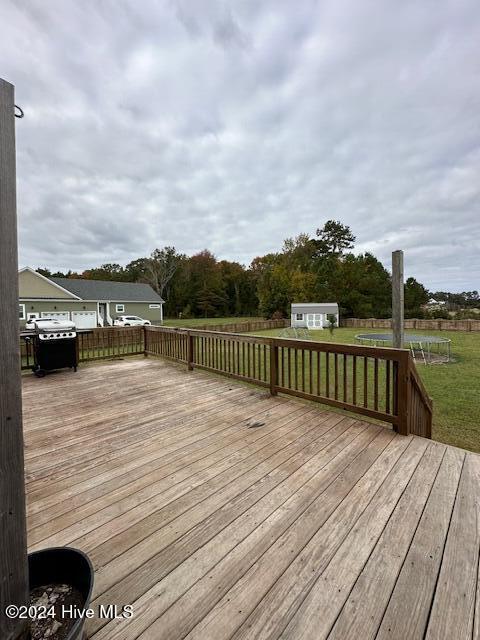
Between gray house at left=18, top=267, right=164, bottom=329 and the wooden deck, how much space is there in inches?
726

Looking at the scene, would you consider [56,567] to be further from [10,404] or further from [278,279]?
[278,279]

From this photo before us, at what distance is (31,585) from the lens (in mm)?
1042

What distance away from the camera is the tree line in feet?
84.7

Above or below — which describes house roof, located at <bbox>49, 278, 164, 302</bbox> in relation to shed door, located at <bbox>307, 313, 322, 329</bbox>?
above

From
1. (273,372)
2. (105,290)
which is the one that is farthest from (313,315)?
(273,372)

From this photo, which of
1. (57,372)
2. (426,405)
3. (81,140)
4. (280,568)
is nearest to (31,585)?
(280,568)

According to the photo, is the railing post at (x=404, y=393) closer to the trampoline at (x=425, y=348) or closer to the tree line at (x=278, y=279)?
the trampoline at (x=425, y=348)

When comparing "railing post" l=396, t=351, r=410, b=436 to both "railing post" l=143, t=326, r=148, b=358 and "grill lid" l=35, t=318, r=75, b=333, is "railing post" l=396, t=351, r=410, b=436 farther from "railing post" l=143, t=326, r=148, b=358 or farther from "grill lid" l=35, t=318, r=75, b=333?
"railing post" l=143, t=326, r=148, b=358

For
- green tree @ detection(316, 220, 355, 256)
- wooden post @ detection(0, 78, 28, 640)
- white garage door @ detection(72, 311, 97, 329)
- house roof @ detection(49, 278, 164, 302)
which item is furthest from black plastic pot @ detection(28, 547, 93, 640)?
green tree @ detection(316, 220, 355, 256)

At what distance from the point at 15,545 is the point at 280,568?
3.49ft

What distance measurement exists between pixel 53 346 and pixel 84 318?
16491mm

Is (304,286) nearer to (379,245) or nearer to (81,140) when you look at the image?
(379,245)

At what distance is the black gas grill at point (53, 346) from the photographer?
4.91 meters

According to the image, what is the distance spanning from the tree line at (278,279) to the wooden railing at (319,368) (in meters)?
20.3
